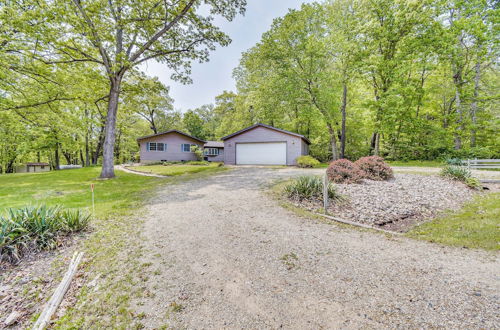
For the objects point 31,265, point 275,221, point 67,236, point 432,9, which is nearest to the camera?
point 31,265

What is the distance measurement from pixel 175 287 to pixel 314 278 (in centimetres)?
185

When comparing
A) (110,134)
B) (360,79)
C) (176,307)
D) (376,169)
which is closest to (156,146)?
(110,134)

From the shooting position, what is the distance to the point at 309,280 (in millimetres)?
2590

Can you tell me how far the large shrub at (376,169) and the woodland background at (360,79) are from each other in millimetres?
8718

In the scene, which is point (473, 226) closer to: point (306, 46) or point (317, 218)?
point (317, 218)

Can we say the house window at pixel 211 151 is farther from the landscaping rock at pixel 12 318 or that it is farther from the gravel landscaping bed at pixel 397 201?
the landscaping rock at pixel 12 318

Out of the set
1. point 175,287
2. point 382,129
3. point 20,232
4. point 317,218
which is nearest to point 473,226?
point 317,218

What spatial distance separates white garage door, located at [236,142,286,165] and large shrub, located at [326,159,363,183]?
9.09m

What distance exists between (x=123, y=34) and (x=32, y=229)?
12.5 m

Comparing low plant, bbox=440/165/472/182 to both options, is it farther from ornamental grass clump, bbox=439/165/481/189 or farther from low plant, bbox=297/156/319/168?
low plant, bbox=297/156/319/168

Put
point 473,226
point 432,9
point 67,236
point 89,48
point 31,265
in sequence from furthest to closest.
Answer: point 432,9 → point 89,48 → point 473,226 → point 67,236 → point 31,265

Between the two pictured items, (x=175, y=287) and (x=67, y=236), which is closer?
(x=175, y=287)

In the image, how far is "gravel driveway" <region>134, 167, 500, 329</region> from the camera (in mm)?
2000

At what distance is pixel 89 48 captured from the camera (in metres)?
10.5
